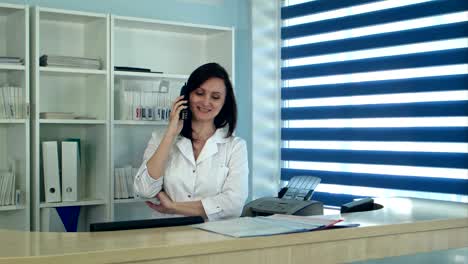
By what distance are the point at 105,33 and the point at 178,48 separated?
0.84m

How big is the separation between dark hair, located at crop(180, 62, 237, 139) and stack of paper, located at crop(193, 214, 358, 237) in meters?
0.90

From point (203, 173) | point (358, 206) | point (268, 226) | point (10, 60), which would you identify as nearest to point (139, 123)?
point (10, 60)

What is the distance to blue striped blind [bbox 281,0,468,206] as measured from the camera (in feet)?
12.8

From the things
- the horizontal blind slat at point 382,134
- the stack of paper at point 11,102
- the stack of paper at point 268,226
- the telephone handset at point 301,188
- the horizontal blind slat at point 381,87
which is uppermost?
the horizontal blind slat at point 381,87

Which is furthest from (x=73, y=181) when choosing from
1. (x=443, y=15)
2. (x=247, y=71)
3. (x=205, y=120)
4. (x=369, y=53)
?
(x=443, y=15)

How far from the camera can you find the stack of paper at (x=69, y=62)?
161 inches

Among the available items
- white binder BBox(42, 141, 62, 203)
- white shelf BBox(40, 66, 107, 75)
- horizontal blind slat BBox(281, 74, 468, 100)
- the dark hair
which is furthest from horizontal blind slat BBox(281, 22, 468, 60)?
white binder BBox(42, 141, 62, 203)

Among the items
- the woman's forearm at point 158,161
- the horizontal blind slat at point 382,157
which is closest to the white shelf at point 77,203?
the woman's forearm at point 158,161

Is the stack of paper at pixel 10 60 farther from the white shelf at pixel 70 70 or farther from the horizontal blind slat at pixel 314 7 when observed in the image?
the horizontal blind slat at pixel 314 7

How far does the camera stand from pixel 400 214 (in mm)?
2781

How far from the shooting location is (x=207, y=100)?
320 centimetres

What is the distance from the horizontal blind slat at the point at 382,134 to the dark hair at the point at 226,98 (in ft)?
4.43

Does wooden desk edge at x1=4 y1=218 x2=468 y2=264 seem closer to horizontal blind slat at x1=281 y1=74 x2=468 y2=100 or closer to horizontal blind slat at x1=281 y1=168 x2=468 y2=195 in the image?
horizontal blind slat at x1=281 y1=168 x2=468 y2=195

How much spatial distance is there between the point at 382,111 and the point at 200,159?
5.26 ft
